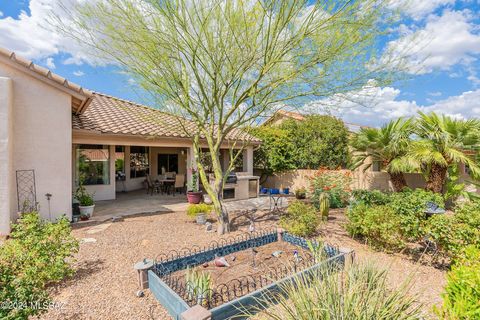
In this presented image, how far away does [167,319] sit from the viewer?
12.4 feet

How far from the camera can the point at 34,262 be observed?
4.40m

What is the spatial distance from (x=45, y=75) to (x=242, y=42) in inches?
263

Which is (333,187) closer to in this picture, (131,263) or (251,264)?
(251,264)

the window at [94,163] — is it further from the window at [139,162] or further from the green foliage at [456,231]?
the green foliage at [456,231]

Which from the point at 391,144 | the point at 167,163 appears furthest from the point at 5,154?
the point at 391,144

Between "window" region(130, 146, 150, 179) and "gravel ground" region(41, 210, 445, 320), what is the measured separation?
8365mm

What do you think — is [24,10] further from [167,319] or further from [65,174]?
[167,319]

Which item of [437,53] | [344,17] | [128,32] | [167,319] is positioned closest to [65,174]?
[128,32]

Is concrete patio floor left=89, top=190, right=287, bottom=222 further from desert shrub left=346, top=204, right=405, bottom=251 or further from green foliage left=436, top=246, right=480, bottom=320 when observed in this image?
green foliage left=436, top=246, right=480, bottom=320

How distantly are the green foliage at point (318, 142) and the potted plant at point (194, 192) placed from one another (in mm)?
8116

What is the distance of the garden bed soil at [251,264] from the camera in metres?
5.03

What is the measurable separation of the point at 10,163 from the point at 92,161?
599cm

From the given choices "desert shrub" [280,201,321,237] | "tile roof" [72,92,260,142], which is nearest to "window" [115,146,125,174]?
"tile roof" [72,92,260,142]

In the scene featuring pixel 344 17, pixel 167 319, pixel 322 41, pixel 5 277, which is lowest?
pixel 167 319
